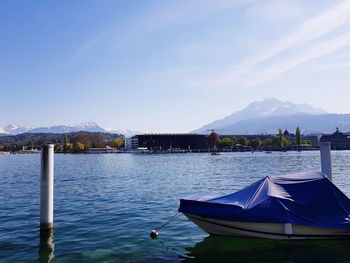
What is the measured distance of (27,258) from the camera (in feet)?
48.9

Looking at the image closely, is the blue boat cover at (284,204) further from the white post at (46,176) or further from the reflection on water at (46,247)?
the white post at (46,176)

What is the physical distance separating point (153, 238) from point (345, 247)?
7902 mm

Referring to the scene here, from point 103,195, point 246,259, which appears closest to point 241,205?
point 246,259

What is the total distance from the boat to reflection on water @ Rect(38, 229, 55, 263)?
5.73 m

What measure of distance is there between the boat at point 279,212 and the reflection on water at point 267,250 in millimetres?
290

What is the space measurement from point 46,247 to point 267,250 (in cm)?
927

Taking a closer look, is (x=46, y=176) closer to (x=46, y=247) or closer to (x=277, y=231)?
(x=46, y=247)

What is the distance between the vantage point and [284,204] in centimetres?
1580

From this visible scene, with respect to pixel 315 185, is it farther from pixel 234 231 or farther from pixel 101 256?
pixel 101 256

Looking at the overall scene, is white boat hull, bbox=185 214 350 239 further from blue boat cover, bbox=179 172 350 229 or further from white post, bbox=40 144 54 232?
white post, bbox=40 144 54 232

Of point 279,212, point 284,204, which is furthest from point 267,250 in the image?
point 284,204

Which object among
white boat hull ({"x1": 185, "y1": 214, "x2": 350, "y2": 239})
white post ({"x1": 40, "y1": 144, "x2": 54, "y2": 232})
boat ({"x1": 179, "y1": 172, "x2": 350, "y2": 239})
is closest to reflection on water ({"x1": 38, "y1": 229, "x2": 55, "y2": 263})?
white post ({"x1": 40, "y1": 144, "x2": 54, "y2": 232})

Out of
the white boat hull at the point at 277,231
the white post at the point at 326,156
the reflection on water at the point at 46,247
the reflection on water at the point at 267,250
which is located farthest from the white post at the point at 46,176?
the white post at the point at 326,156

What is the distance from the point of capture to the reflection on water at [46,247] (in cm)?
1491
